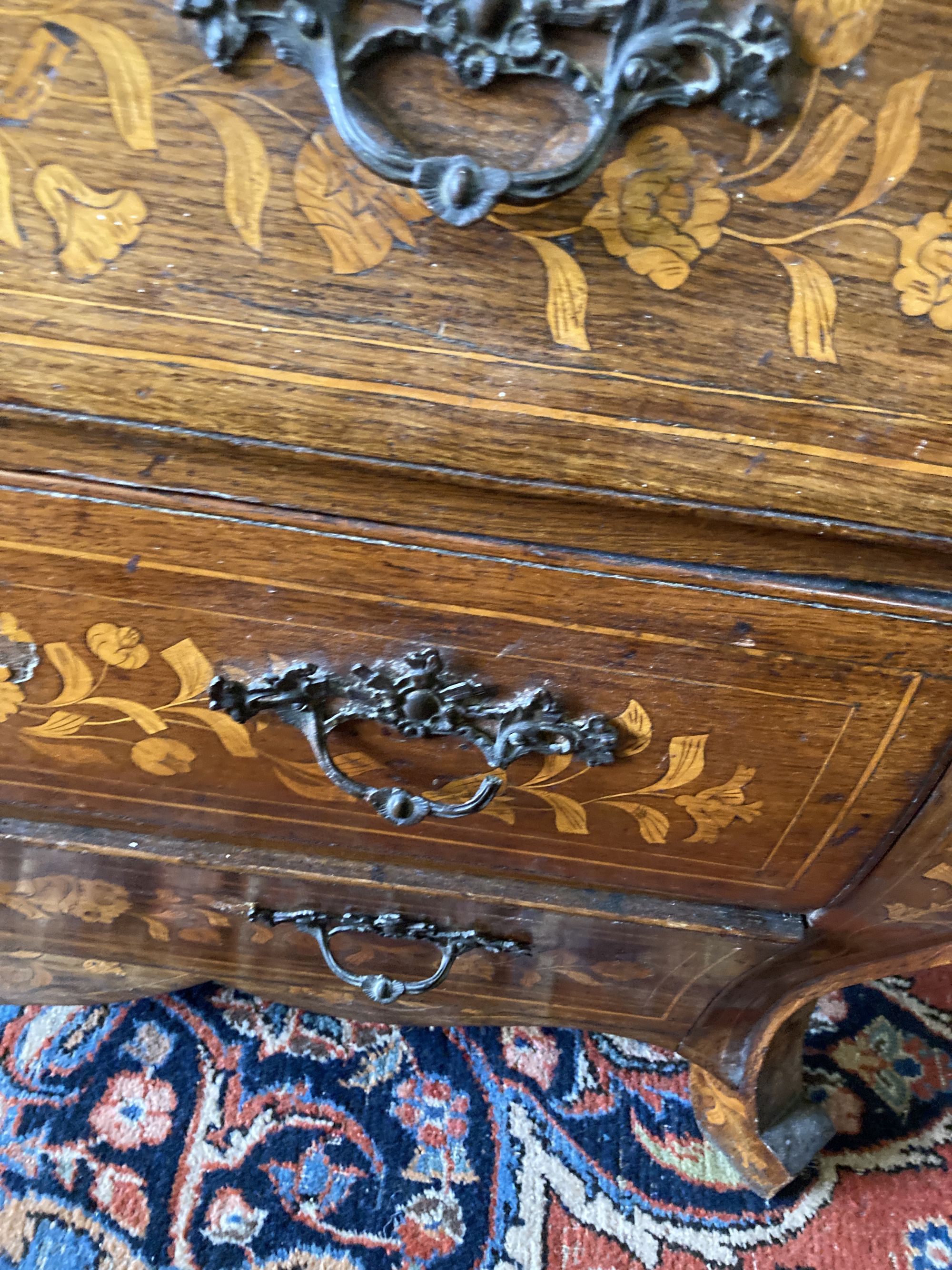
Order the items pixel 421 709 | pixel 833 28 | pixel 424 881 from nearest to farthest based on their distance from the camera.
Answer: pixel 833 28 → pixel 421 709 → pixel 424 881

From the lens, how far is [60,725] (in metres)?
0.44

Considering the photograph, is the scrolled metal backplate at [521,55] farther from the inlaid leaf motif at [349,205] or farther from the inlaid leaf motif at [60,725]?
the inlaid leaf motif at [60,725]

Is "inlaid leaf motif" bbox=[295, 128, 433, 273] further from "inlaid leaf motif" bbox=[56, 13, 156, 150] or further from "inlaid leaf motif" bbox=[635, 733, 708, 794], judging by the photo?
"inlaid leaf motif" bbox=[635, 733, 708, 794]

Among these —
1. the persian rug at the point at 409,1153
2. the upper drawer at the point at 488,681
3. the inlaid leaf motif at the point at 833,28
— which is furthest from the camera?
the persian rug at the point at 409,1153

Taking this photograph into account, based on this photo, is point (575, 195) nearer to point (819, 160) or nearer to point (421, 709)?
point (819, 160)

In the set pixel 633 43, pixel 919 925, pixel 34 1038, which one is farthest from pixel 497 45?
pixel 34 1038

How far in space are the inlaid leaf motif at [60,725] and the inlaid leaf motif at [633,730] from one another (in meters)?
0.26

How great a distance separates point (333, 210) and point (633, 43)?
10cm

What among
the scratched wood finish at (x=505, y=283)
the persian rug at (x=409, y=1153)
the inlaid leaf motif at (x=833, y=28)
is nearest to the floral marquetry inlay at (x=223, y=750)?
the scratched wood finish at (x=505, y=283)

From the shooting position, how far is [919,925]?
0.49 metres

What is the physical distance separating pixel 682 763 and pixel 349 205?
0.91 feet

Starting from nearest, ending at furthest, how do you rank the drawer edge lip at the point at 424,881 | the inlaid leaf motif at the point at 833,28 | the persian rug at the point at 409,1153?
the inlaid leaf motif at the point at 833,28
the drawer edge lip at the point at 424,881
the persian rug at the point at 409,1153

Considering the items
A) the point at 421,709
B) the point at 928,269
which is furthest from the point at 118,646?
the point at 928,269

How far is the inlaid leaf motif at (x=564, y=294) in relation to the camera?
0.29 meters
